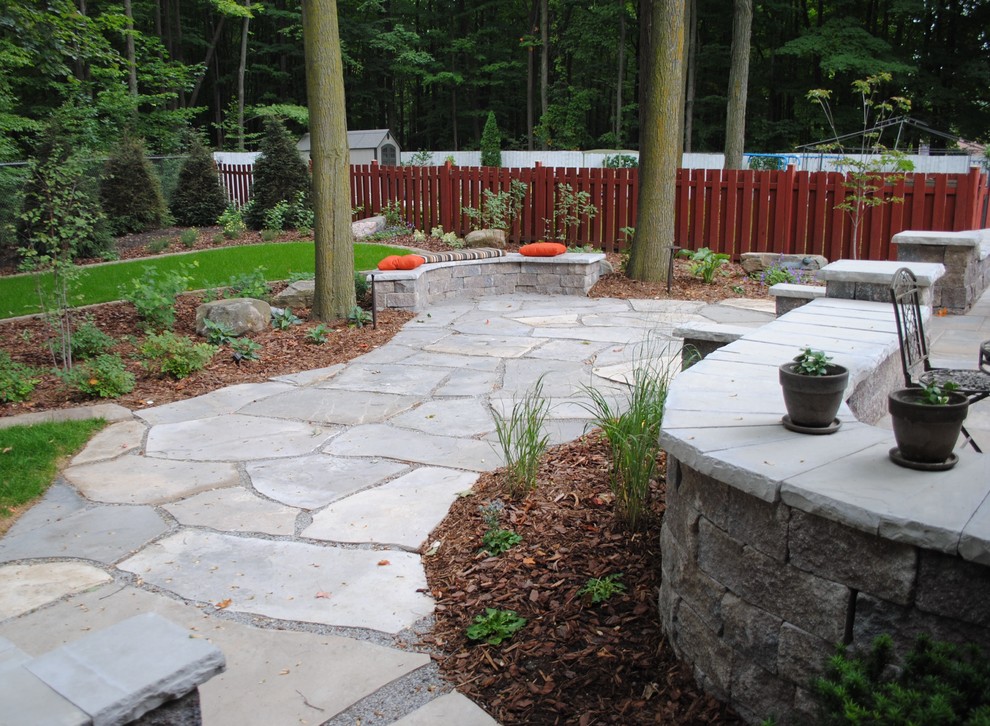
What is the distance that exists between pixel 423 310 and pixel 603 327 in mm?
2039

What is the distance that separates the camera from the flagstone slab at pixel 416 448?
414 centimetres

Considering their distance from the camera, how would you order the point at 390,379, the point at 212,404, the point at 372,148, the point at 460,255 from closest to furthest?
the point at 212,404 < the point at 390,379 < the point at 460,255 < the point at 372,148

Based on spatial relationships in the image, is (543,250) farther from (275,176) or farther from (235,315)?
(275,176)

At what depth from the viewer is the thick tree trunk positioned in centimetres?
688

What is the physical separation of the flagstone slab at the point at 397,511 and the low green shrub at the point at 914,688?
1.93 meters

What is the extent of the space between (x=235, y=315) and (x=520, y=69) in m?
34.2

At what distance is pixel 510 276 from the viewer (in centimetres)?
945

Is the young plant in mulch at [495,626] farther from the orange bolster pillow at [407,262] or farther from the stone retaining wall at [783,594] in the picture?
the orange bolster pillow at [407,262]

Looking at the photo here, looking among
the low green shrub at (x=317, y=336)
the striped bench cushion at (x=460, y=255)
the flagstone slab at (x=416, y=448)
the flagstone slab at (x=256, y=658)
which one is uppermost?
the striped bench cushion at (x=460, y=255)

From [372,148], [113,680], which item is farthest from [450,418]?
[372,148]

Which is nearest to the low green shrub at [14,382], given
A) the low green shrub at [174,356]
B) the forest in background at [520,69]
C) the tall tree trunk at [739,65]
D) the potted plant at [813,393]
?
the low green shrub at [174,356]

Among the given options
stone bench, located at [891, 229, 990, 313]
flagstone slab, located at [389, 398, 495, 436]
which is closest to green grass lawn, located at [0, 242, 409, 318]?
flagstone slab, located at [389, 398, 495, 436]

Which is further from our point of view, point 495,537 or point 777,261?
point 777,261

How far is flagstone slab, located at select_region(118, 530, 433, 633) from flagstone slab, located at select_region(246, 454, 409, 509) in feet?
1.44
